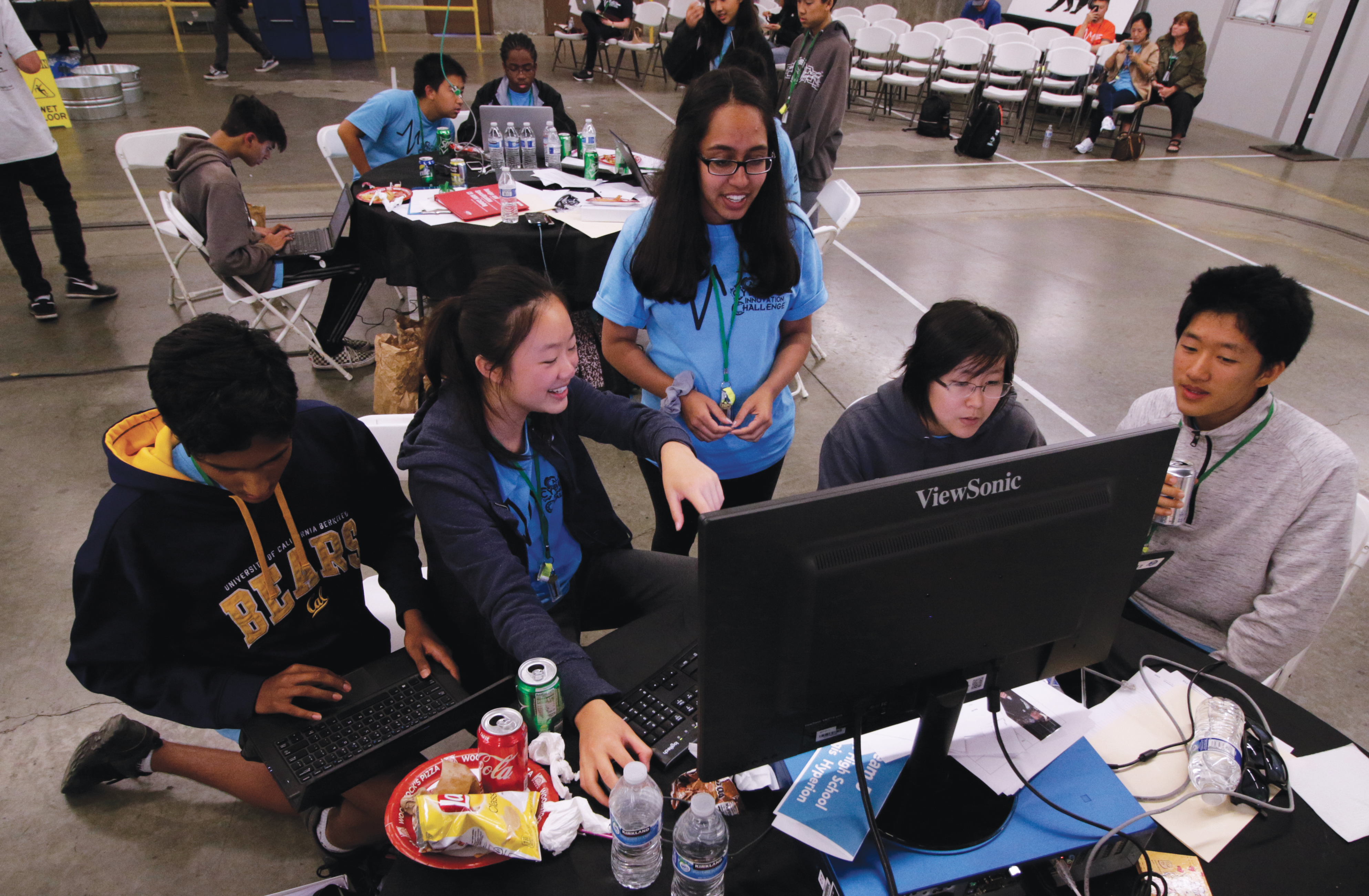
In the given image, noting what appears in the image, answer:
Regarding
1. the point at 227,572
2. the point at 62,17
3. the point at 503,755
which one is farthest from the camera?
the point at 62,17

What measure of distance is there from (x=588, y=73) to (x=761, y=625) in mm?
10924

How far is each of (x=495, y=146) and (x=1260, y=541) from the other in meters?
3.89

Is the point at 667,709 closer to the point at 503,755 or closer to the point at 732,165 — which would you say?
the point at 503,755

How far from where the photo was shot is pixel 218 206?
3.29 meters

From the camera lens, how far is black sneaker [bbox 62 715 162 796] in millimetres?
1895

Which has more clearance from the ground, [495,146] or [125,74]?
[495,146]

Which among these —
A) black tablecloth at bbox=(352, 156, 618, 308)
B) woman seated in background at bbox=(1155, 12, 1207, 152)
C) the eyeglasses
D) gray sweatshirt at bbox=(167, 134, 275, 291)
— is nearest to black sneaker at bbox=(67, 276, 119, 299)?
gray sweatshirt at bbox=(167, 134, 275, 291)

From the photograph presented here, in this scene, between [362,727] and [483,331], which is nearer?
[362,727]

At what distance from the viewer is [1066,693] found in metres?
1.44

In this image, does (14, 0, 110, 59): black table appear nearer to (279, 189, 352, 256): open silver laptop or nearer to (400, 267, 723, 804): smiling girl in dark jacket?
(279, 189, 352, 256): open silver laptop

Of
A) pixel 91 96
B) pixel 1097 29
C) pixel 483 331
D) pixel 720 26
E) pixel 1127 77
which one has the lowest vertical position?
pixel 91 96

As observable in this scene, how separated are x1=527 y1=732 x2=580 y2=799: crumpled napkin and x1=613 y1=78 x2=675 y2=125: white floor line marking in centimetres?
767

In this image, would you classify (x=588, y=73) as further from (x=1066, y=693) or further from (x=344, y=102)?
(x=1066, y=693)

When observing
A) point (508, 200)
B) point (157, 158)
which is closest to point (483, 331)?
point (508, 200)
